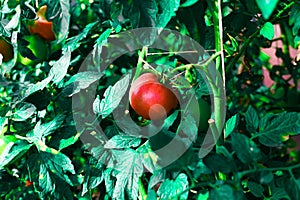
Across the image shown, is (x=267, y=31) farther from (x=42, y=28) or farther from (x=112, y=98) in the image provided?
(x=42, y=28)

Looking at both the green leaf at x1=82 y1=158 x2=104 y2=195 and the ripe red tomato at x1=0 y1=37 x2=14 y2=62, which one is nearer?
the green leaf at x1=82 y1=158 x2=104 y2=195

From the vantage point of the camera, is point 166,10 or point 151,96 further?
point 151,96

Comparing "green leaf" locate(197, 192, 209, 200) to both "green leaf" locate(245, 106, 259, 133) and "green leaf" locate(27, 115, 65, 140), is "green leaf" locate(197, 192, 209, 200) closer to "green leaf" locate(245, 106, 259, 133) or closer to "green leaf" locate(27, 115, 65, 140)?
"green leaf" locate(245, 106, 259, 133)

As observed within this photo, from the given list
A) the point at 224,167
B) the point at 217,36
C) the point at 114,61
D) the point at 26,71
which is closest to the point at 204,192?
the point at 224,167

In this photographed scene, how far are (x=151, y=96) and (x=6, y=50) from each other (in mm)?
245

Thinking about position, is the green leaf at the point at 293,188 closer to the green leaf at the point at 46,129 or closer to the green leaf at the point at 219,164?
the green leaf at the point at 219,164

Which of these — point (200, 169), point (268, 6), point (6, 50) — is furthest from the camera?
point (6, 50)

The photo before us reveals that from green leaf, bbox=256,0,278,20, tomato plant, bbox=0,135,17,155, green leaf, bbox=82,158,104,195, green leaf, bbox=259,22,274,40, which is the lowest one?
green leaf, bbox=82,158,104,195

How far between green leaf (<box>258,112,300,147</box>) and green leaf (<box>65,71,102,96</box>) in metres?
0.20

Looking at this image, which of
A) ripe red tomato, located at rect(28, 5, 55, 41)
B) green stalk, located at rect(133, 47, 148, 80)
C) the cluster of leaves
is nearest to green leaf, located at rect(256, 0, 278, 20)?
the cluster of leaves

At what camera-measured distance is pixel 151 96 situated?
0.56m

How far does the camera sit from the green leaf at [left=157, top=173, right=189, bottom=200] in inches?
17.3

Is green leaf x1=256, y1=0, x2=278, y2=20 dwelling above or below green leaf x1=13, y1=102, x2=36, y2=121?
above

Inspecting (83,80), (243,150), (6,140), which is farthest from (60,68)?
(243,150)
